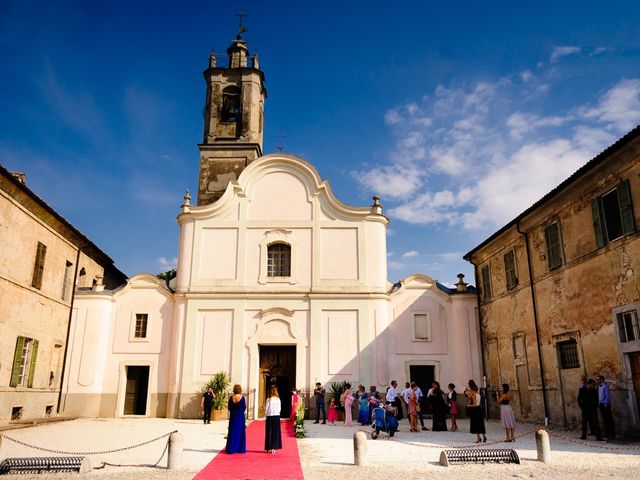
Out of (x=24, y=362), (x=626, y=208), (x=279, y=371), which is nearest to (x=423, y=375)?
(x=279, y=371)

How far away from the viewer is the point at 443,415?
17.5 metres

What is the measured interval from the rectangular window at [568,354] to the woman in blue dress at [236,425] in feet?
33.3

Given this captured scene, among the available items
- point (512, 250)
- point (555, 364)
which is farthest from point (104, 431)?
point (512, 250)

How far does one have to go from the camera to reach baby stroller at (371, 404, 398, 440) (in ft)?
49.2

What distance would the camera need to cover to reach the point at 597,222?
1495 centimetres

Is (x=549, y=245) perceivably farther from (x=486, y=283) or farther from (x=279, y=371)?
(x=279, y=371)

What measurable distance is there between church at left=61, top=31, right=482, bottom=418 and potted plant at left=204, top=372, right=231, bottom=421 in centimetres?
35

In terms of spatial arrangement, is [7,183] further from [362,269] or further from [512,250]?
[512,250]

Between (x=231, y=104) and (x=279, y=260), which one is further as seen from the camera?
(x=231, y=104)

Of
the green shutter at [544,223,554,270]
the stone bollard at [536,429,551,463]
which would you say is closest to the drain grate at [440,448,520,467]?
the stone bollard at [536,429,551,463]

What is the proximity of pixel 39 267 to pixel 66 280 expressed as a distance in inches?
110

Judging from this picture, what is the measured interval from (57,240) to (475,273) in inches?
724

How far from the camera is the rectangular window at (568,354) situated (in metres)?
16.1

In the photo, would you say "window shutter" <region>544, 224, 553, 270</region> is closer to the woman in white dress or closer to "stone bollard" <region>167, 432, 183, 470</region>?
the woman in white dress
